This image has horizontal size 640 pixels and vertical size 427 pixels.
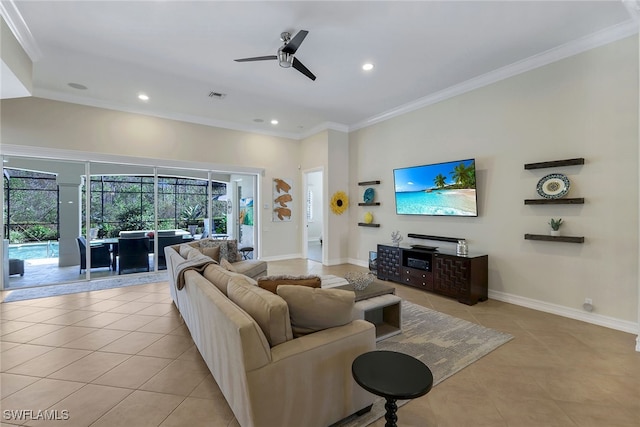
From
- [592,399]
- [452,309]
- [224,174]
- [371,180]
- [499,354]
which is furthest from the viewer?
[224,174]

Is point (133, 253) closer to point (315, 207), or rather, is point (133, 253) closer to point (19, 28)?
point (19, 28)

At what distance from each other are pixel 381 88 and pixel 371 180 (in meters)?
2.15

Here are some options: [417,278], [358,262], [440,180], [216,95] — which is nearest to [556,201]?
[440,180]

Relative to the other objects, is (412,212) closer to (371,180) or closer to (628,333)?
(371,180)

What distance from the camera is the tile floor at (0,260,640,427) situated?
75.4 inches

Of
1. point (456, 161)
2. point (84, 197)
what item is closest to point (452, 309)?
point (456, 161)

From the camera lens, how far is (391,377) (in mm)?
1467

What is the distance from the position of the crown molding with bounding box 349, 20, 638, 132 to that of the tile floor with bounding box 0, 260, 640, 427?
3378mm

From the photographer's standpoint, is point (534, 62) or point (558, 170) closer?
point (558, 170)

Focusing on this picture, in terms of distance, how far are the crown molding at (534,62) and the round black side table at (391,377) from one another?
4.36 m

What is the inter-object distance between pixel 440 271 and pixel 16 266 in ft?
23.9

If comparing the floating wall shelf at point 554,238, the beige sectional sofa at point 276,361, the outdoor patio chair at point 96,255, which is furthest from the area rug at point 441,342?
the outdoor patio chair at point 96,255

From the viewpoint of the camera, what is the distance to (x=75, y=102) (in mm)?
5152

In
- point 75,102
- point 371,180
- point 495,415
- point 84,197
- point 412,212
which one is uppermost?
point 75,102
